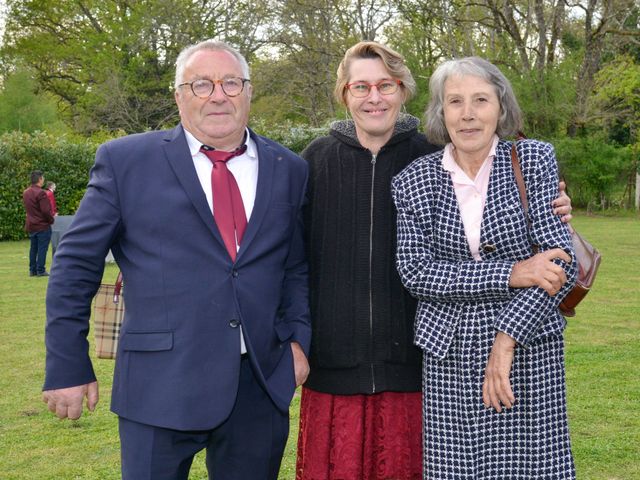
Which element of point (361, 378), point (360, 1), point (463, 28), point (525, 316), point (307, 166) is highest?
point (360, 1)

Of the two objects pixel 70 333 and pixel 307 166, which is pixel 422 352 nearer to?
pixel 307 166

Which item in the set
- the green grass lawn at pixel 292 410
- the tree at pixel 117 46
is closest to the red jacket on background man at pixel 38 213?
the green grass lawn at pixel 292 410

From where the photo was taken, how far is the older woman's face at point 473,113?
10.3 feet

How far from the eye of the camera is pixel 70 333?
2918 millimetres

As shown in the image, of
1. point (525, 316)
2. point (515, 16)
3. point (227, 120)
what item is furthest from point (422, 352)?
point (515, 16)

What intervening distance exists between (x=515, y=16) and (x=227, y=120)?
31558mm

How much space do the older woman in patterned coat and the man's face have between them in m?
0.70

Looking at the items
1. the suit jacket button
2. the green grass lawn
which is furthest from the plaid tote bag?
the green grass lawn

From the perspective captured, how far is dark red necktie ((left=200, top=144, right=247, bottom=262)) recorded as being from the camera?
3.04 m

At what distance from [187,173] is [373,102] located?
87 cm

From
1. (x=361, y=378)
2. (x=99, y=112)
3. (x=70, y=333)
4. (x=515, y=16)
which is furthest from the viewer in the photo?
(x=99, y=112)

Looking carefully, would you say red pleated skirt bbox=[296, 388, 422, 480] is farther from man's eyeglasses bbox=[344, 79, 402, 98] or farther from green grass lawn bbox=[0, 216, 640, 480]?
green grass lawn bbox=[0, 216, 640, 480]

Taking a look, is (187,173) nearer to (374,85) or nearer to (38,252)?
(374,85)

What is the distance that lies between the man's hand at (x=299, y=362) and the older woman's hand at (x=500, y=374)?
0.72 m
